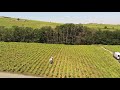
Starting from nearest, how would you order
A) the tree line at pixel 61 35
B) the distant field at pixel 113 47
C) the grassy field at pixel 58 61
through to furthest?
1. the grassy field at pixel 58 61
2. the tree line at pixel 61 35
3. the distant field at pixel 113 47

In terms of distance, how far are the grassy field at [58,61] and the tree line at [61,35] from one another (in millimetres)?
222

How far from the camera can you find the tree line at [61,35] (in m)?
8.23

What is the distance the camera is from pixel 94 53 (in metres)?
10.2

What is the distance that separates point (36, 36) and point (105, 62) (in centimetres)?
267

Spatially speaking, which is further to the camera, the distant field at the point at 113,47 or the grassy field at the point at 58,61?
the distant field at the point at 113,47

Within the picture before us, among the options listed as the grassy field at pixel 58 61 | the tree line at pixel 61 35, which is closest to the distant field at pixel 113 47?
the tree line at pixel 61 35

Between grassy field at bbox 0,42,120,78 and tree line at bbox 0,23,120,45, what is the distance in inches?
8.7

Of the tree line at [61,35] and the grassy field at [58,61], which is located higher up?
the tree line at [61,35]

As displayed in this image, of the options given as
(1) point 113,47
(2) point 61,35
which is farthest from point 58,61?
(1) point 113,47

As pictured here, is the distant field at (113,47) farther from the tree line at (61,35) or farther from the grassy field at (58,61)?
the grassy field at (58,61)

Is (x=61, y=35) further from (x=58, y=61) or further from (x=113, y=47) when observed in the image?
(x=113, y=47)

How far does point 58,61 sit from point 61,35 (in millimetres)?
1120

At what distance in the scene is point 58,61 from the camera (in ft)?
29.4
